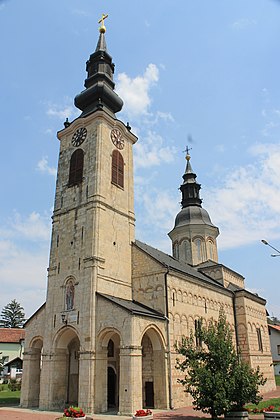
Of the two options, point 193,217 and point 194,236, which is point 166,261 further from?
point 193,217

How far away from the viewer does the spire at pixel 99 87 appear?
3048 cm

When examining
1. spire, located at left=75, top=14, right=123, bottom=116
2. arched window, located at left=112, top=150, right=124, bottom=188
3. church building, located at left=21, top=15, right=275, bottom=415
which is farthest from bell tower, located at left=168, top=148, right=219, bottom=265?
spire, located at left=75, top=14, right=123, bottom=116

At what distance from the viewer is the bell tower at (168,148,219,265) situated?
142ft

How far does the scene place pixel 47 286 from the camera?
2667 cm

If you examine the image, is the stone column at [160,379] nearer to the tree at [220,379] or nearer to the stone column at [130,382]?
the stone column at [130,382]

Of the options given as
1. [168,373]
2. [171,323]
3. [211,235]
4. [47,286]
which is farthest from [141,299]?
[211,235]

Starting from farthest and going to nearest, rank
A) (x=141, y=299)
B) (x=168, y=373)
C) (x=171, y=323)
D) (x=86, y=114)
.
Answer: (x=86, y=114)
(x=141, y=299)
(x=171, y=323)
(x=168, y=373)

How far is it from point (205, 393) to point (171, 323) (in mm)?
8590

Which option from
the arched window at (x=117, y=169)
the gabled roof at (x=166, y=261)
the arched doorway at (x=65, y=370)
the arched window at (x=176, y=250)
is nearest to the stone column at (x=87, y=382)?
the arched doorway at (x=65, y=370)

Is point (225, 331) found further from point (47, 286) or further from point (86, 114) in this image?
point (86, 114)

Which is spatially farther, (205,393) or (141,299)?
(141,299)

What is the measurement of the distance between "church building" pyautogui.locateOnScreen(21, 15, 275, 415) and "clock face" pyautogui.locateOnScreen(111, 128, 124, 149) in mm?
89

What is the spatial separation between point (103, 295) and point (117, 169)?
1104cm

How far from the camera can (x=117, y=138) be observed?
30422mm
